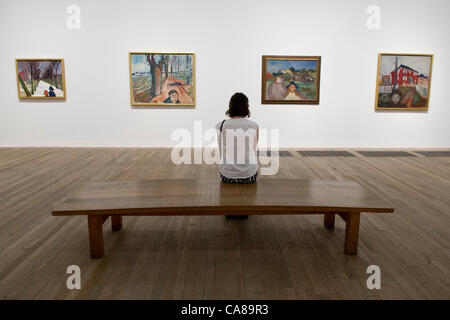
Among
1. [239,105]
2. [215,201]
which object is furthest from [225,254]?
[239,105]

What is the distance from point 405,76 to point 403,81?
0.15 meters

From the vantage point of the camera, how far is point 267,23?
10742mm

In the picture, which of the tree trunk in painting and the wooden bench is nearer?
the wooden bench

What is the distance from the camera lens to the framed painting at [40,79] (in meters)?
10.9

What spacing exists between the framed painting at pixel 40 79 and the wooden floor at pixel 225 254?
527cm

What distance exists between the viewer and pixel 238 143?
4.50 metres

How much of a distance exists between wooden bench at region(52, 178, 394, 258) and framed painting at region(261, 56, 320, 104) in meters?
6.83

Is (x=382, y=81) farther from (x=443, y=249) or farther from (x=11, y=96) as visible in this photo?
(x=11, y=96)

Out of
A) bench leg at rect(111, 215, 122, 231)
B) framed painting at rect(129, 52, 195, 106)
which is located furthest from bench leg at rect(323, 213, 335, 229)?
framed painting at rect(129, 52, 195, 106)

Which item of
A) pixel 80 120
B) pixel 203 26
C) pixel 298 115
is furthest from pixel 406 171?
pixel 80 120

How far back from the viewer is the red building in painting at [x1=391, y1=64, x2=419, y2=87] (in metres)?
11.0
